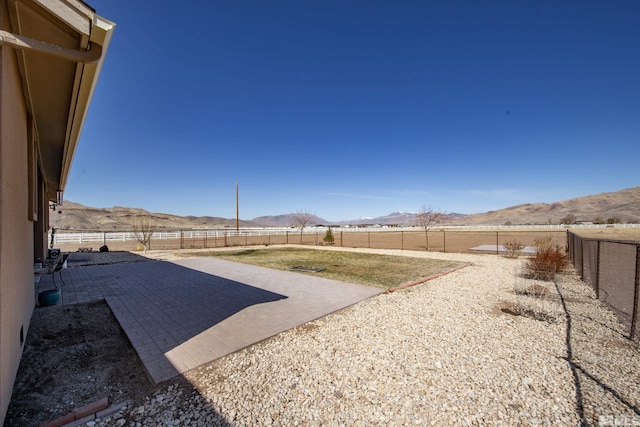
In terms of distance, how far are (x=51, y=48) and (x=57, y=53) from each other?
3.1 inches

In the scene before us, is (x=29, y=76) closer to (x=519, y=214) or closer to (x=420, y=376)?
(x=420, y=376)

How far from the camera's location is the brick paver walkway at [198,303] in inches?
→ 164

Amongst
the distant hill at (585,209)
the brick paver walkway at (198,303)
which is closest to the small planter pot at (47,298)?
the brick paver walkway at (198,303)

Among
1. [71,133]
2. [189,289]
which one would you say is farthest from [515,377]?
[71,133]

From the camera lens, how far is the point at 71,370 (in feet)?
11.7

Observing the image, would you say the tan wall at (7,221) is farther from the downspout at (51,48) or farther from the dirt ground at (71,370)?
the dirt ground at (71,370)

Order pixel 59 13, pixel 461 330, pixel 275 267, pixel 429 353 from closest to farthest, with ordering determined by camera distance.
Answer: pixel 59 13, pixel 429 353, pixel 461 330, pixel 275 267

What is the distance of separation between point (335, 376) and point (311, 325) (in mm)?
1775

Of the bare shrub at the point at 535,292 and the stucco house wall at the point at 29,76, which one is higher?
the stucco house wall at the point at 29,76

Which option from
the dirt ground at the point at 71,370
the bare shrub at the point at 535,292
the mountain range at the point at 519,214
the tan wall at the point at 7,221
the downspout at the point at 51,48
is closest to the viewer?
the downspout at the point at 51,48

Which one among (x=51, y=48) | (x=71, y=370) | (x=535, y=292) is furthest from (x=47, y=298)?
(x=535, y=292)

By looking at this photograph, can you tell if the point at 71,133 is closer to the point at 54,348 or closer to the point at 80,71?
the point at 80,71

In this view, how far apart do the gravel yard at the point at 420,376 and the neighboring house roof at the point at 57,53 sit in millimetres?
3749

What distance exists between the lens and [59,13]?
246 centimetres
